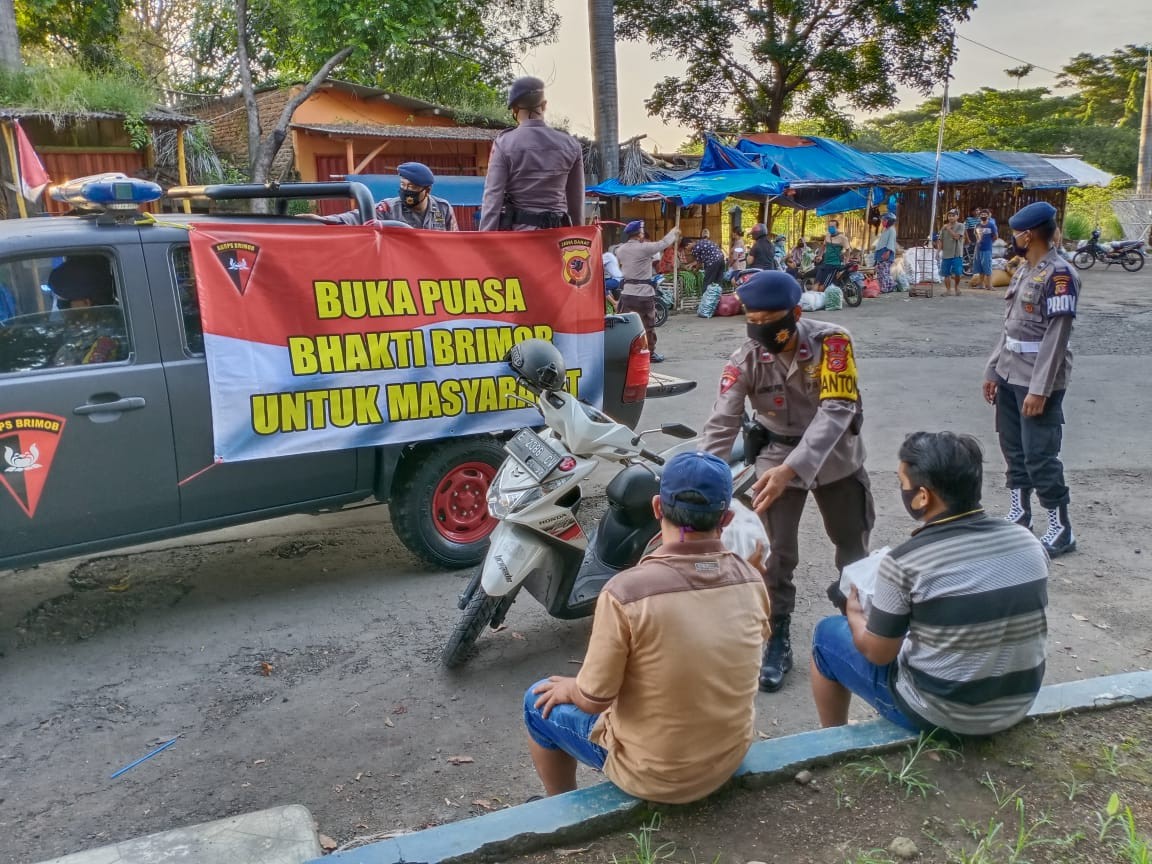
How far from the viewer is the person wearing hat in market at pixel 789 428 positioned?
3605 mm

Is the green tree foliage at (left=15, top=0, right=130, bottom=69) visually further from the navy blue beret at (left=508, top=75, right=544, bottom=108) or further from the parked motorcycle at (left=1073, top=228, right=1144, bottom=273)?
the parked motorcycle at (left=1073, top=228, right=1144, bottom=273)

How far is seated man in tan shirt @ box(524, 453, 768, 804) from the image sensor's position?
231cm

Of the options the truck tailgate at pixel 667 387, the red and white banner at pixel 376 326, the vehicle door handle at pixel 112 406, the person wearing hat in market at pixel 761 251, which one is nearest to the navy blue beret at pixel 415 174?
the red and white banner at pixel 376 326

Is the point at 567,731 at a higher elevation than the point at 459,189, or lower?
lower

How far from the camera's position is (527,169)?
5863mm

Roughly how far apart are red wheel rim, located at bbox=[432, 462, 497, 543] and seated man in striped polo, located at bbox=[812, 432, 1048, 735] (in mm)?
2668

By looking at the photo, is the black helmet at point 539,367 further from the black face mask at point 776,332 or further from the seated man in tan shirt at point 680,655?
the seated man in tan shirt at point 680,655

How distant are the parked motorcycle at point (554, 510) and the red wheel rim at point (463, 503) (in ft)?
3.15

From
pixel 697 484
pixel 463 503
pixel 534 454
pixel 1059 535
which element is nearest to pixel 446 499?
pixel 463 503

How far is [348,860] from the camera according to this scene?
2412mm

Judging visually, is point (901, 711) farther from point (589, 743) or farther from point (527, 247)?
point (527, 247)

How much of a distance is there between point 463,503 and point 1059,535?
334 cm

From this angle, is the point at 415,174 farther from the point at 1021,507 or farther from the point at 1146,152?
the point at 1146,152

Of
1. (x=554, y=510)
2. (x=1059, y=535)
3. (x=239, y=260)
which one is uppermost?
(x=239, y=260)
